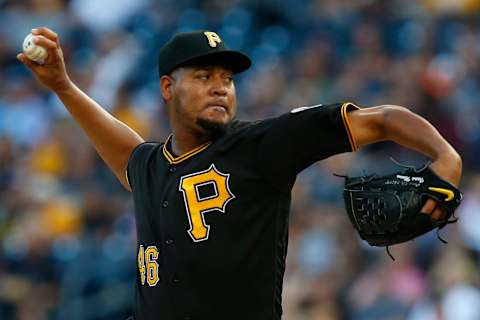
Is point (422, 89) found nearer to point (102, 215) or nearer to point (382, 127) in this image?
point (102, 215)

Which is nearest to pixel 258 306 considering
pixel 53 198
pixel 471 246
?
pixel 471 246

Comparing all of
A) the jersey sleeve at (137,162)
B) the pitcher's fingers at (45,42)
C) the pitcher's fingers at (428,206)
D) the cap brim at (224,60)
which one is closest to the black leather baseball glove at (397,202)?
the pitcher's fingers at (428,206)

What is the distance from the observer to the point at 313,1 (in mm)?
10367

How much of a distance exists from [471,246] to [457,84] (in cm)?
184

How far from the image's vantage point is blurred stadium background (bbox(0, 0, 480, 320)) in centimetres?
707

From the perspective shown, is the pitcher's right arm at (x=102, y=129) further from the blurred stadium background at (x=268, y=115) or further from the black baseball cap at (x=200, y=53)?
the blurred stadium background at (x=268, y=115)

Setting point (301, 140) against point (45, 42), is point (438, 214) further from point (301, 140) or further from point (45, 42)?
point (45, 42)

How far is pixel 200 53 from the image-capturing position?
401 cm

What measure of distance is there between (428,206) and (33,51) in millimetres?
1877

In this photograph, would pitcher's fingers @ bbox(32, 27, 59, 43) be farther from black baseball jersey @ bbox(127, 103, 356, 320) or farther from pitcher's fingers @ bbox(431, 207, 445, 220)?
pitcher's fingers @ bbox(431, 207, 445, 220)

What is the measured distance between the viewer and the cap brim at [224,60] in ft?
13.2

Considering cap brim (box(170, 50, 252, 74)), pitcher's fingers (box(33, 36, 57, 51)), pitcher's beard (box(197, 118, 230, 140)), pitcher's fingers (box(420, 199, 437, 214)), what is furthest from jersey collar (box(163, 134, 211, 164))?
pitcher's fingers (box(420, 199, 437, 214))

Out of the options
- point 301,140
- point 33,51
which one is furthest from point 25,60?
point 301,140

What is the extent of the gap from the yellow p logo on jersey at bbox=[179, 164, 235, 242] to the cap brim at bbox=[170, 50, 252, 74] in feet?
1.33
